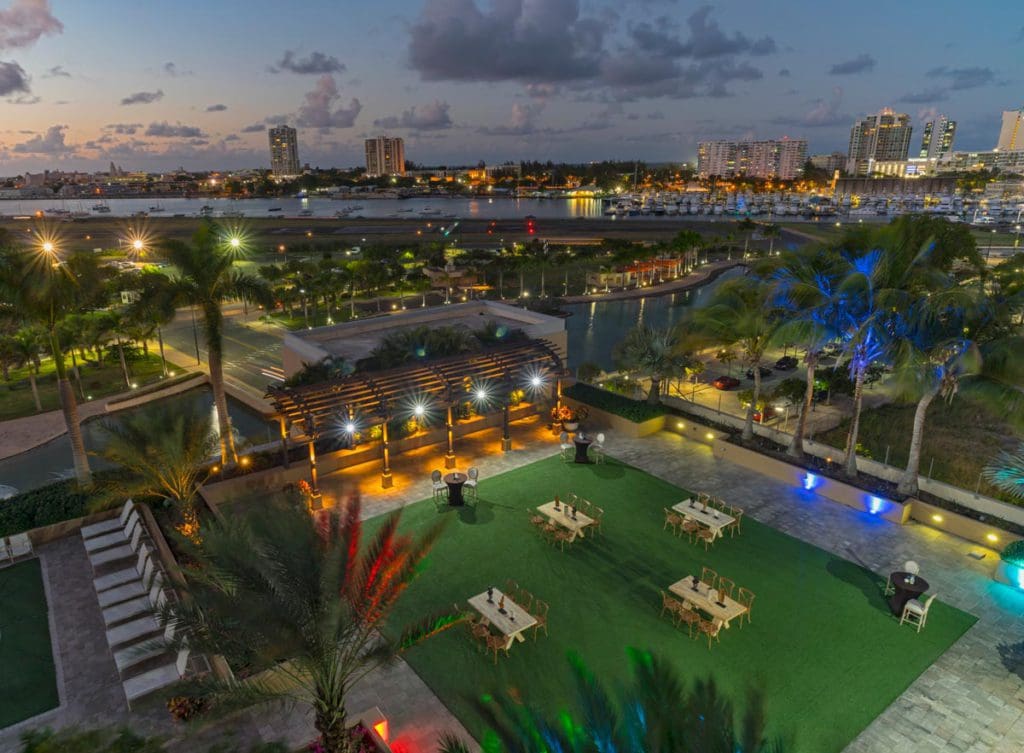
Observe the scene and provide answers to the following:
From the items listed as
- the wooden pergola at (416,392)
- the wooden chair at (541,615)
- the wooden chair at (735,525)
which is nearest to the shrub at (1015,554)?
the wooden chair at (735,525)

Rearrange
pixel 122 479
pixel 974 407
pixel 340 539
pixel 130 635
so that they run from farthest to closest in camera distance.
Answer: pixel 974 407, pixel 122 479, pixel 130 635, pixel 340 539

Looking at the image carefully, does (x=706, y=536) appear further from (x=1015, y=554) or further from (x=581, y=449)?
(x=1015, y=554)

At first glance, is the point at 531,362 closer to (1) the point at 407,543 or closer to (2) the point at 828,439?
(2) the point at 828,439

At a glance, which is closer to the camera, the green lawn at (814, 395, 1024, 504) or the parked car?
the green lawn at (814, 395, 1024, 504)

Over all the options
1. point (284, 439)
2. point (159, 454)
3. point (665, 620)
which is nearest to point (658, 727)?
point (665, 620)

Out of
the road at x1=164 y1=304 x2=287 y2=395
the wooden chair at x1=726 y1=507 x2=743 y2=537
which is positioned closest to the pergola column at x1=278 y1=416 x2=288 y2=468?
the wooden chair at x1=726 y1=507 x2=743 y2=537

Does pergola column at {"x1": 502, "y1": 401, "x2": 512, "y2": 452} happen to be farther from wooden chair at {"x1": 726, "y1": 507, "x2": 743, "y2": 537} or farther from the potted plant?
wooden chair at {"x1": 726, "y1": 507, "x2": 743, "y2": 537}

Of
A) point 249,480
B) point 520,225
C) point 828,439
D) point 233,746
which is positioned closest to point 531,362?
point 249,480
